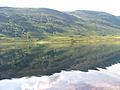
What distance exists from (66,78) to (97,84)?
11.5ft

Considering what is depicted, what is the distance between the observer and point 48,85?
22.1 m

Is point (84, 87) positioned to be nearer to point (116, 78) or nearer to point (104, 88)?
point (104, 88)

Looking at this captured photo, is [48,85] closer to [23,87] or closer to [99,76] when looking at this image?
[23,87]

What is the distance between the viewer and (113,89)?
808 inches

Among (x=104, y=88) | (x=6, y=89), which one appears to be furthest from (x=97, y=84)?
(x=6, y=89)

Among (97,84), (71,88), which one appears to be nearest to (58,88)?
(71,88)

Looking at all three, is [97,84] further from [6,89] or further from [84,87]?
[6,89]

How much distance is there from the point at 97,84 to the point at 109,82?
1304 millimetres

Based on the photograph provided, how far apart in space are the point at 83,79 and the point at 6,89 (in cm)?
624

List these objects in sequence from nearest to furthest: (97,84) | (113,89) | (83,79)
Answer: (113,89) → (97,84) → (83,79)

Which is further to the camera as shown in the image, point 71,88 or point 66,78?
point 66,78

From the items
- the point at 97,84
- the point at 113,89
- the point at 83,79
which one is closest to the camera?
the point at 113,89

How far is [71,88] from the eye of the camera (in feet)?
67.7

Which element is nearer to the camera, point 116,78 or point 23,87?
point 23,87
